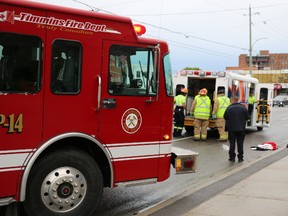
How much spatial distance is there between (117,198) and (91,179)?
4.61 feet

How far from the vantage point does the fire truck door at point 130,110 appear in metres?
4.95

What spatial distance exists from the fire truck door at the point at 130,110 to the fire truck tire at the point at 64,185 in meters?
0.35

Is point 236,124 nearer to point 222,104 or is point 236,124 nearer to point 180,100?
point 222,104

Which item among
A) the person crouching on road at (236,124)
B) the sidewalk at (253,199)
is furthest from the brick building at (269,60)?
the sidewalk at (253,199)

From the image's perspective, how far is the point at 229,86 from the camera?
47.4ft

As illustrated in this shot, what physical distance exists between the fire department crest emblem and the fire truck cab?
29.6 feet

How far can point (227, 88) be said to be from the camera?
14.4 metres

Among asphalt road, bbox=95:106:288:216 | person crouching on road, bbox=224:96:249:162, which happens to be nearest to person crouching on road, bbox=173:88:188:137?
asphalt road, bbox=95:106:288:216

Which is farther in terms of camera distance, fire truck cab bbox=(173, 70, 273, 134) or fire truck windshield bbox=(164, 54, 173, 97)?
fire truck cab bbox=(173, 70, 273, 134)

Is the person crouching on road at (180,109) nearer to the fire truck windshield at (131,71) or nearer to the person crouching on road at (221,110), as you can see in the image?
the person crouching on road at (221,110)

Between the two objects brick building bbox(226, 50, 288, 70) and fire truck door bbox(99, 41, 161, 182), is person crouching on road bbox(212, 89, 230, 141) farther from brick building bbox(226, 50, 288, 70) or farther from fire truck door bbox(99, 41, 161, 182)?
brick building bbox(226, 50, 288, 70)

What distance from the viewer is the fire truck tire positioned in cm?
450

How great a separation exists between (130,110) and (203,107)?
28.0 feet

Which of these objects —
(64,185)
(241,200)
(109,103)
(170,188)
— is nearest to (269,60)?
(170,188)
